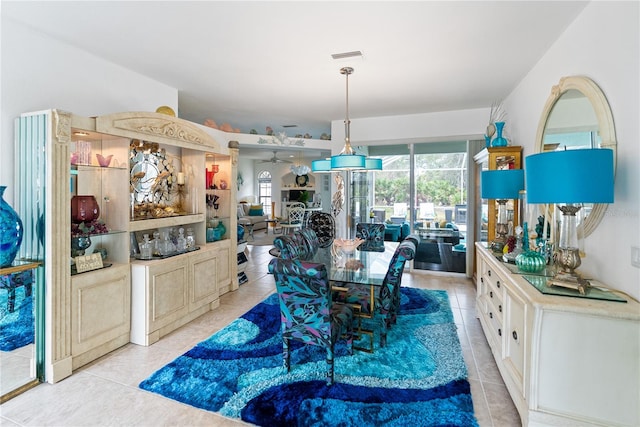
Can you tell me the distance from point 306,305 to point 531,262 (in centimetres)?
163

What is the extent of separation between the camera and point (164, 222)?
3.30m

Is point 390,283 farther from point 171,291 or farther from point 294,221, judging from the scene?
point 294,221

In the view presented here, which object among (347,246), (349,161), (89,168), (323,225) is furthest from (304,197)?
(89,168)

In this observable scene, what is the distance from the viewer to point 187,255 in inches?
132

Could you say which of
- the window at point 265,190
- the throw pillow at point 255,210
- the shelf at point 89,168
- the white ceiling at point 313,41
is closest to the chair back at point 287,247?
the shelf at point 89,168

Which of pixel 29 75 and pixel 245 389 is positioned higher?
pixel 29 75

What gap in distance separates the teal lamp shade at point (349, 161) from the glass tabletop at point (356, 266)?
1.01 m

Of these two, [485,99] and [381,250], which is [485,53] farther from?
[381,250]

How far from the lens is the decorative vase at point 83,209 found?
2.62 metres

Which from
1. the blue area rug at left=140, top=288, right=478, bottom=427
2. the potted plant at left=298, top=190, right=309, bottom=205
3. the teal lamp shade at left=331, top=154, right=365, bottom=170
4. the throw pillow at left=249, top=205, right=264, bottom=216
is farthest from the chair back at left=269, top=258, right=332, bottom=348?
the potted plant at left=298, top=190, right=309, bottom=205

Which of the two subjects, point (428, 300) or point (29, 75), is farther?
point (428, 300)

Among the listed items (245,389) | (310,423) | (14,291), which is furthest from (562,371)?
(14,291)

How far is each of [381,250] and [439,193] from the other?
6.91ft

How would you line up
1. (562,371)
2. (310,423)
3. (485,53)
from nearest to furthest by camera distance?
(562,371)
(310,423)
(485,53)
